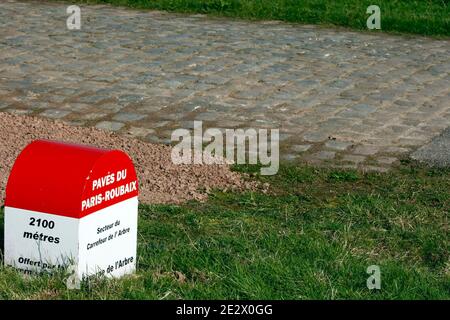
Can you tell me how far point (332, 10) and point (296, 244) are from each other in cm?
845

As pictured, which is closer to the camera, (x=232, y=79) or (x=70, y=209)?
(x=70, y=209)

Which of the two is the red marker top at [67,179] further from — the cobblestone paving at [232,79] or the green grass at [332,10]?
the green grass at [332,10]

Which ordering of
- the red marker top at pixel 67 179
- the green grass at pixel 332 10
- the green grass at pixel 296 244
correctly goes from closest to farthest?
the red marker top at pixel 67 179, the green grass at pixel 296 244, the green grass at pixel 332 10

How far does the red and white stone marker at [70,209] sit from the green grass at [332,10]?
862 centimetres

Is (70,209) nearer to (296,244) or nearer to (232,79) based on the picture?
(296,244)

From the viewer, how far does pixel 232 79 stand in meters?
11.2

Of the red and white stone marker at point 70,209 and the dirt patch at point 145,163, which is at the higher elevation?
the red and white stone marker at point 70,209

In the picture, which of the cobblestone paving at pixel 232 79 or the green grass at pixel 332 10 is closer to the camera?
the cobblestone paving at pixel 232 79

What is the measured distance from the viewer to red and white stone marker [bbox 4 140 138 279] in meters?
5.66

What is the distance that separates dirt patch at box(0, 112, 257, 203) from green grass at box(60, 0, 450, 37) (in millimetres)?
5803

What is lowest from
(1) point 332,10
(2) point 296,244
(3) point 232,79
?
(2) point 296,244

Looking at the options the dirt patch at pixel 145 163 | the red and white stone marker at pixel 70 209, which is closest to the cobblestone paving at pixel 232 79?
the dirt patch at pixel 145 163

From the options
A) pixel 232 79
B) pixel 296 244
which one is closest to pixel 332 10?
pixel 232 79

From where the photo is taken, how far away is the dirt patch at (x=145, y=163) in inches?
307
